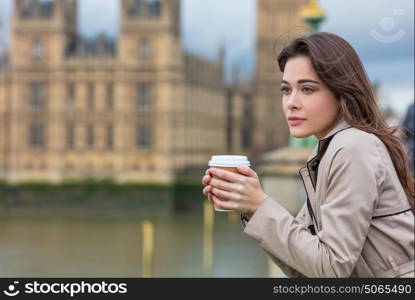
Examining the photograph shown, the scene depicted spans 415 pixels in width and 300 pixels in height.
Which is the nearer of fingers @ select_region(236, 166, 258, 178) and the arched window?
fingers @ select_region(236, 166, 258, 178)

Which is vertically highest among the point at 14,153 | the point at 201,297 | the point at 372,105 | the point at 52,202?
the point at 14,153

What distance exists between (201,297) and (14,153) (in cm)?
2153

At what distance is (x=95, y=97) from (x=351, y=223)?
20962 mm

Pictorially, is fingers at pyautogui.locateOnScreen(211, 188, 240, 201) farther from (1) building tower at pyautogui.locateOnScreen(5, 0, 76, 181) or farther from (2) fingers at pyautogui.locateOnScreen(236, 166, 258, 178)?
(1) building tower at pyautogui.locateOnScreen(5, 0, 76, 181)

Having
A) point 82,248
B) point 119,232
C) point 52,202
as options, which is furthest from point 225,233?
point 52,202

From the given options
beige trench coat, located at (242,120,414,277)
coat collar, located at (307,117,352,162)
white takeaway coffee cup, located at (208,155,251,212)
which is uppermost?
coat collar, located at (307,117,352,162)

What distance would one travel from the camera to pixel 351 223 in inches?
30.9

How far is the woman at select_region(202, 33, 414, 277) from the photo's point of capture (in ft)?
2.59

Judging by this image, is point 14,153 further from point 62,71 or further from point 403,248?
point 403,248

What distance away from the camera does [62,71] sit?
21594 millimetres

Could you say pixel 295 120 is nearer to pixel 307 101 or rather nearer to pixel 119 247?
pixel 307 101

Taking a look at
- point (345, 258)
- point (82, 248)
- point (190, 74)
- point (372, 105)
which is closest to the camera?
point (345, 258)

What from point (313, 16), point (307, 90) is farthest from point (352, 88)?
point (313, 16)

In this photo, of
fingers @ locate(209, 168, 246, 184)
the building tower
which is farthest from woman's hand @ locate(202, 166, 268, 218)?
the building tower
